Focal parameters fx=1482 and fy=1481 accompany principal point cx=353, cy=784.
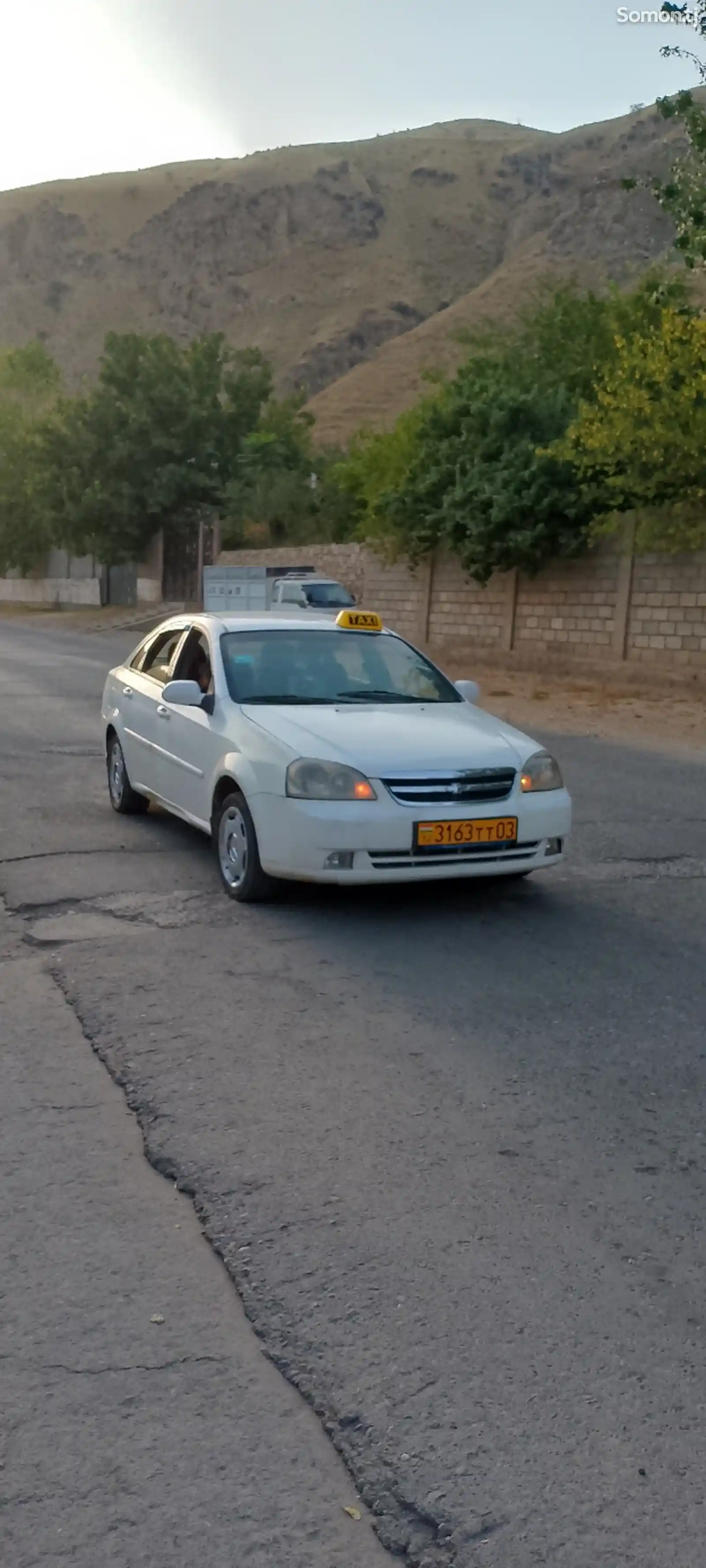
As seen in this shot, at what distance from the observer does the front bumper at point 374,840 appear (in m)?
6.56

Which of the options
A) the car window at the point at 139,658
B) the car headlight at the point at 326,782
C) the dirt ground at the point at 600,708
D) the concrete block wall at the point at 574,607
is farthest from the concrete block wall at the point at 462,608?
the car headlight at the point at 326,782

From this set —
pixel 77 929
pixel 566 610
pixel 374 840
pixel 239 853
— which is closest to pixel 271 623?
pixel 239 853

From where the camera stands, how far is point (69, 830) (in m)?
9.11

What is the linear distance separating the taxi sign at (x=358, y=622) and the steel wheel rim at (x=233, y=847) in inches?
63.1

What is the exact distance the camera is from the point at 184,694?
7.65 m

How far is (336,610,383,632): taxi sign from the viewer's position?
8398 mm

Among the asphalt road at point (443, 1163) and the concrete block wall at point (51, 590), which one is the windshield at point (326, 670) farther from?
the concrete block wall at point (51, 590)

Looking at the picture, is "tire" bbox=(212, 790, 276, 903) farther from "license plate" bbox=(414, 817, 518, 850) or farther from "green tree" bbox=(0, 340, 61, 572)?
"green tree" bbox=(0, 340, 61, 572)

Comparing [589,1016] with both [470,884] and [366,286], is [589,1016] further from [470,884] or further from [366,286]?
[366,286]

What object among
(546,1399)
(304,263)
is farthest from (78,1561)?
(304,263)

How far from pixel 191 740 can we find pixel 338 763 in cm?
145

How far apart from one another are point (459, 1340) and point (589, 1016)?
2.39 m

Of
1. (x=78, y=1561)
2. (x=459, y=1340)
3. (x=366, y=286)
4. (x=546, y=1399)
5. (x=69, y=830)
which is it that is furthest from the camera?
(x=366, y=286)

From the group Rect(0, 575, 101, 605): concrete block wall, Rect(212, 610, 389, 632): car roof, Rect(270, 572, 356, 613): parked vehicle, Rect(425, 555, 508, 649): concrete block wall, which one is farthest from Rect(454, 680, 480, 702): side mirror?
Rect(0, 575, 101, 605): concrete block wall
